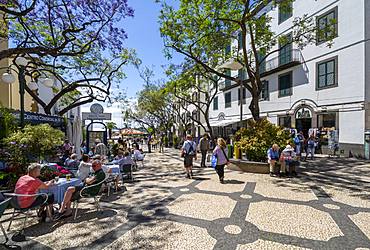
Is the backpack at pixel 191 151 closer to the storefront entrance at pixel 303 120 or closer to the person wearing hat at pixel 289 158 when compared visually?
the person wearing hat at pixel 289 158

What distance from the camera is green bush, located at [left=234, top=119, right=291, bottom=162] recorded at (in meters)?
10.4

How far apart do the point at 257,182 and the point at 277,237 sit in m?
4.47

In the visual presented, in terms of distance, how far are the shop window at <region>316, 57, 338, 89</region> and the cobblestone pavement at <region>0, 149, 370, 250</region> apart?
10.6 meters

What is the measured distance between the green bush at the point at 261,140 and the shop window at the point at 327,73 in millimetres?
8446

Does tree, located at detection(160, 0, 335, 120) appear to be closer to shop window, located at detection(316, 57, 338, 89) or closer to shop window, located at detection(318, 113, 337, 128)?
shop window, located at detection(316, 57, 338, 89)

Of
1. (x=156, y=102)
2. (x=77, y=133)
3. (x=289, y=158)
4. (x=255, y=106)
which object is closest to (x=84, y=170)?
(x=77, y=133)

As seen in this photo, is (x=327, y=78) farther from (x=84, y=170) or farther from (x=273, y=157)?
(x=84, y=170)

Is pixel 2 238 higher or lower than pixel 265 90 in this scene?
lower

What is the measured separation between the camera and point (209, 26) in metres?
11.1

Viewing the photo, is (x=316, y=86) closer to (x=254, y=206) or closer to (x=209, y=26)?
(x=209, y=26)

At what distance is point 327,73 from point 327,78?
347mm

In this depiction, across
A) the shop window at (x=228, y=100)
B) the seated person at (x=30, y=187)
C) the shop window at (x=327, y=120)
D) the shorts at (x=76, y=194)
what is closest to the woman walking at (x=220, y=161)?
the shorts at (x=76, y=194)

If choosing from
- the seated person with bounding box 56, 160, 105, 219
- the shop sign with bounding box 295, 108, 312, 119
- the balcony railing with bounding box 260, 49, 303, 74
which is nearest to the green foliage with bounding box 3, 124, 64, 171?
the seated person with bounding box 56, 160, 105, 219

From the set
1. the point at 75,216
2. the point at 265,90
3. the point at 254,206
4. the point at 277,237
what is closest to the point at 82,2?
the point at 75,216
